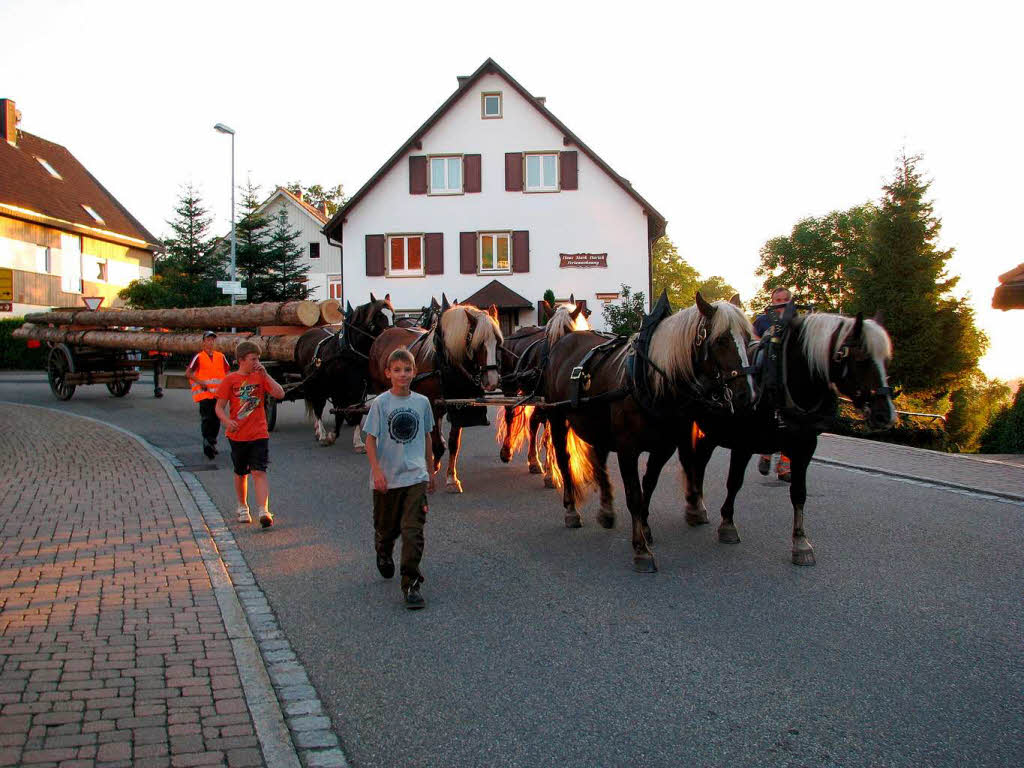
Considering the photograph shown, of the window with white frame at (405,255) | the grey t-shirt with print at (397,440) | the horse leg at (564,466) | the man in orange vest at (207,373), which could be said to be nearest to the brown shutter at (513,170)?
the window with white frame at (405,255)

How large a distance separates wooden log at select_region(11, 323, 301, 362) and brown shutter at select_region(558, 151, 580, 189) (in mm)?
19362

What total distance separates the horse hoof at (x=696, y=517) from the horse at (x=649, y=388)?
0.68m

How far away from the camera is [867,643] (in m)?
4.68

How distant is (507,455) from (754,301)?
220ft

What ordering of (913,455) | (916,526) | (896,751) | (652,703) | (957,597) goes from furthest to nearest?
(913,455) → (916,526) → (957,597) → (652,703) → (896,751)

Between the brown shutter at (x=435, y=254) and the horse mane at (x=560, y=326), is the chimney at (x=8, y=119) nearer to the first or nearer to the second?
the brown shutter at (x=435, y=254)

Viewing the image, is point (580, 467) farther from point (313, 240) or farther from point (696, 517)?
point (313, 240)

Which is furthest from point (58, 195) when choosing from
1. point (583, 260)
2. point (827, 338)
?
point (827, 338)

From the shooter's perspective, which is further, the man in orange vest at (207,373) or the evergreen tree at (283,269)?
the evergreen tree at (283,269)

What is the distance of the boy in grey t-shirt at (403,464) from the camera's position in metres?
5.42

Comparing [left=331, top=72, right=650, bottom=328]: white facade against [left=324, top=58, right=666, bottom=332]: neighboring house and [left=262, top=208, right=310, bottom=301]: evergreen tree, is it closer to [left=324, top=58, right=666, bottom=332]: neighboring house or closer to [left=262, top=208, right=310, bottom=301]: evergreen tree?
[left=324, top=58, right=666, bottom=332]: neighboring house

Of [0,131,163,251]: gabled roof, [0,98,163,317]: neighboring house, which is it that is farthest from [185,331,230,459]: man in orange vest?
[0,131,163,251]: gabled roof

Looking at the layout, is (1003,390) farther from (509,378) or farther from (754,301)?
(754,301)

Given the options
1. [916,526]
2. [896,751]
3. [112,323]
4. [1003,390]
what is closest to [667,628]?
[896,751]
